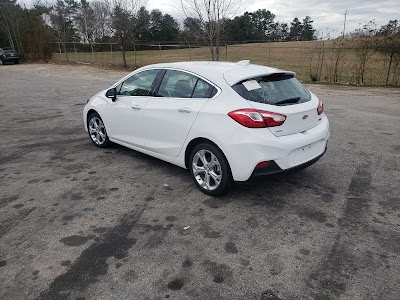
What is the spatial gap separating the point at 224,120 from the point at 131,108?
180 cm

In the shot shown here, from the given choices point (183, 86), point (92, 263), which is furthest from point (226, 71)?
point (92, 263)

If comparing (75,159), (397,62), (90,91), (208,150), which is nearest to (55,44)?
(90,91)

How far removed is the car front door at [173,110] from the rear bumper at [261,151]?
0.68 metres

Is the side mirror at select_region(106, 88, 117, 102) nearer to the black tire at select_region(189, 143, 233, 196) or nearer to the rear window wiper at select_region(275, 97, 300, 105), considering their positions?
the black tire at select_region(189, 143, 233, 196)

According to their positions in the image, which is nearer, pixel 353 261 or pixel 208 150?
pixel 353 261

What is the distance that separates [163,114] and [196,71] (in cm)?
70

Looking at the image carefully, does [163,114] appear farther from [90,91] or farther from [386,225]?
[90,91]

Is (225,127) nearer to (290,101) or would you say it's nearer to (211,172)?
(211,172)

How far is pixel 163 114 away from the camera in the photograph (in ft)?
14.4

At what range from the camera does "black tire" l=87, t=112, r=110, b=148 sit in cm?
579

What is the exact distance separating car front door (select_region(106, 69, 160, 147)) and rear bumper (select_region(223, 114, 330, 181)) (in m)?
1.67

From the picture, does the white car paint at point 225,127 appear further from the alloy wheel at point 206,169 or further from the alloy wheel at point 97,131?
the alloy wheel at point 97,131

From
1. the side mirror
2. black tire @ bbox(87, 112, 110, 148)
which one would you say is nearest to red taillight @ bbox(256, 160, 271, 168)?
the side mirror

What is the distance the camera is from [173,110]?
424 cm
